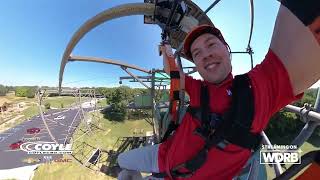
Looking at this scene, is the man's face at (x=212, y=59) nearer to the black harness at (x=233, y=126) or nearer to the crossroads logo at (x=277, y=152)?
the black harness at (x=233, y=126)

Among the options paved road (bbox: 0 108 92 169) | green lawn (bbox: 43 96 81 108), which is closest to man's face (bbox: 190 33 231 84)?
paved road (bbox: 0 108 92 169)

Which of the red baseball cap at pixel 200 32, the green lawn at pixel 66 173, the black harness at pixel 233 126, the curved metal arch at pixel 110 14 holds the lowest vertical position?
the green lawn at pixel 66 173

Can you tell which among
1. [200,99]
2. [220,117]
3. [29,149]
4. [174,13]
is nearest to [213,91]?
[200,99]

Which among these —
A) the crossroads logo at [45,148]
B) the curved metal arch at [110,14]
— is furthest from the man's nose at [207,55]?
the crossroads logo at [45,148]

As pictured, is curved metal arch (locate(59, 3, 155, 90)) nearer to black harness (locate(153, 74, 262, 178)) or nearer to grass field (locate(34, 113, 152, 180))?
black harness (locate(153, 74, 262, 178))

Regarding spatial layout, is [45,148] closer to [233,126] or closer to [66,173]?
[66,173]

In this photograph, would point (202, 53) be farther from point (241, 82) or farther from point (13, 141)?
point (13, 141)
